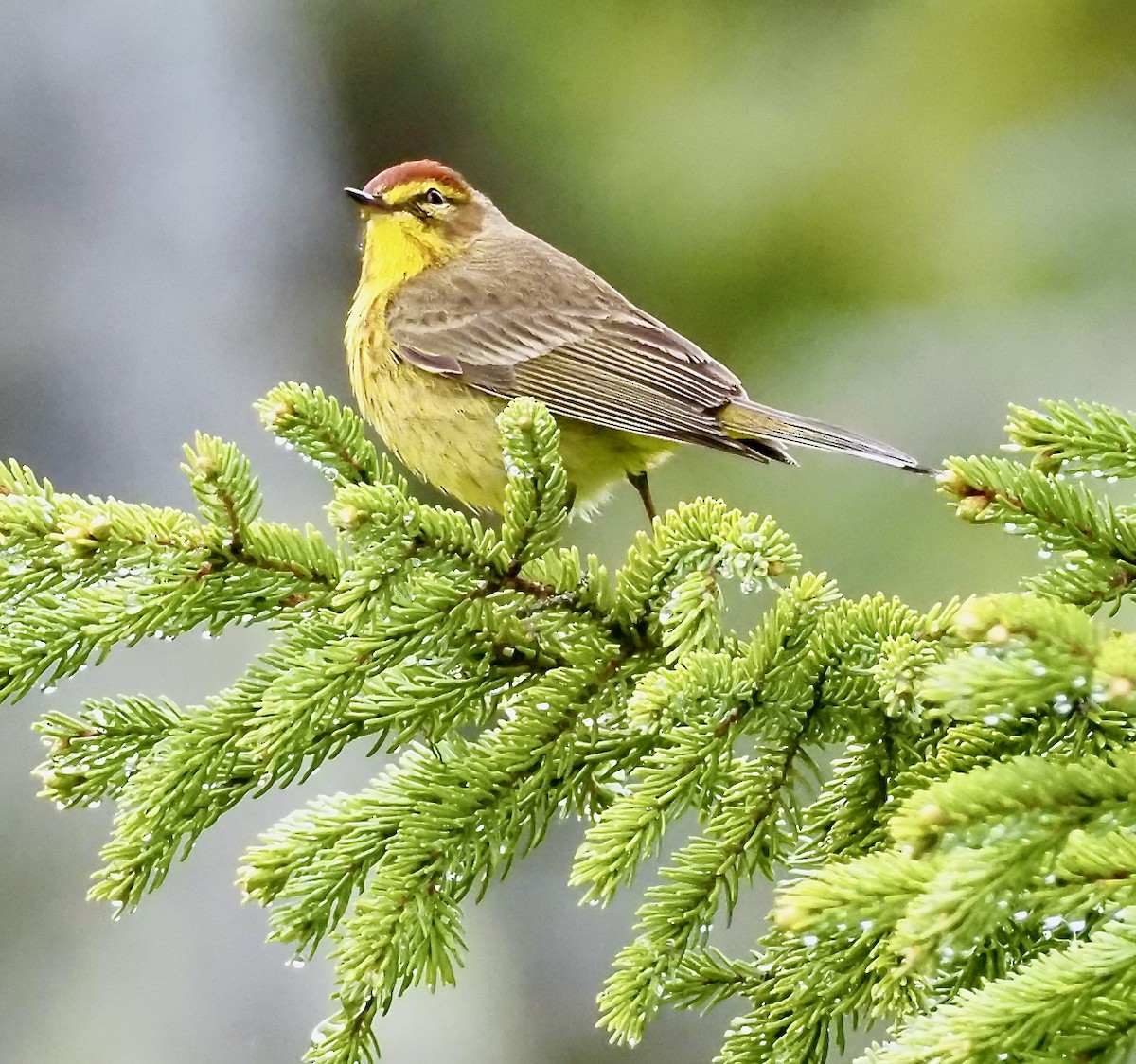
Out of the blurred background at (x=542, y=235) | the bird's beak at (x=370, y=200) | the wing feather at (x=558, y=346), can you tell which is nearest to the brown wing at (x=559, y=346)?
the wing feather at (x=558, y=346)

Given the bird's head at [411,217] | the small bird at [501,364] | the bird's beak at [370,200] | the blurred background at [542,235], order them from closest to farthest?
1. the small bird at [501,364]
2. the bird's beak at [370,200]
3. the bird's head at [411,217]
4. the blurred background at [542,235]

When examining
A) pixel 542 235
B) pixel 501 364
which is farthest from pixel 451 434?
pixel 542 235

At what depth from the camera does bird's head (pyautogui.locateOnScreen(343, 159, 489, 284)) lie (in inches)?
152

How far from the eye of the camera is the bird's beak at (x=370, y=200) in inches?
145

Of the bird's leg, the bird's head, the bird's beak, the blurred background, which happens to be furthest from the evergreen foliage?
the blurred background

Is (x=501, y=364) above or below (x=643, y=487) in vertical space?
above

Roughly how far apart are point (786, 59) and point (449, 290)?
2.40 m

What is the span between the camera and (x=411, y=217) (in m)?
3.92

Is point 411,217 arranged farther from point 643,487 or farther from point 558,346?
point 643,487

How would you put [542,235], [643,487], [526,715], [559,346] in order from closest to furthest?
1. [526,715]
2. [643,487]
3. [559,346]
4. [542,235]

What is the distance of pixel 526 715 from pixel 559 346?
1890 mm

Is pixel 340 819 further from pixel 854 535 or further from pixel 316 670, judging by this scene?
pixel 854 535

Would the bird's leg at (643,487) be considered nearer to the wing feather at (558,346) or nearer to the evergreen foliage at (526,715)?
the wing feather at (558,346)

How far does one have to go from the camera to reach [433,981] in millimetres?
1662
